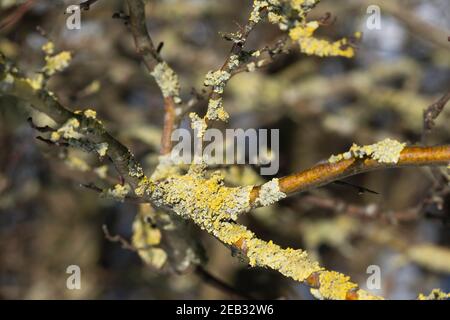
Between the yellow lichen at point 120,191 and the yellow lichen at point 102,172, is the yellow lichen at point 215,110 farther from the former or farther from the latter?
the yellow lichen at point 102,172

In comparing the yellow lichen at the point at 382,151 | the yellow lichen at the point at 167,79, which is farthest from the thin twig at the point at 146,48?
the yellow lichen at the point at 382,151

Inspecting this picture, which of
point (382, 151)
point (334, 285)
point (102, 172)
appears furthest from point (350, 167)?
point (102, 172)

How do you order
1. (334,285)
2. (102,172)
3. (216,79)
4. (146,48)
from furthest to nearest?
(102,172), (146,48), (216,79), (334,285)

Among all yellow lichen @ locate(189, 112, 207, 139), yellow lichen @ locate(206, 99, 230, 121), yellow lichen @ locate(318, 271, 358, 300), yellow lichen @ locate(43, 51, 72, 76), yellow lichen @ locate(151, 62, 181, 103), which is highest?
yellow lichen @ locate(151, 62, 181, 103)

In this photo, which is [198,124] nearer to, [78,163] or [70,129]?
[70,129]

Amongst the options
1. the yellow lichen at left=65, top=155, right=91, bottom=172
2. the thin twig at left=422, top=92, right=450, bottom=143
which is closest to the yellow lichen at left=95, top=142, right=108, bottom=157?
the yellow lichen at left=65, top=155, right=91, bottom=172

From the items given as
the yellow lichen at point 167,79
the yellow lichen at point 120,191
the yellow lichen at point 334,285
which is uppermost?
the yellow lichen at point 167,79

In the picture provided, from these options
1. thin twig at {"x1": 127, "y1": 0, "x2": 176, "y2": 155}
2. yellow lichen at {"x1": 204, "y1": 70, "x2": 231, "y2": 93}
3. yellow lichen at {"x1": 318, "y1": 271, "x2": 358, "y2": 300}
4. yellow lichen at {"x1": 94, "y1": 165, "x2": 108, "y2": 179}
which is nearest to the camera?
yellow lichen at {"x1": 318, "y1": 271, "x2": 358, "y2": 300}

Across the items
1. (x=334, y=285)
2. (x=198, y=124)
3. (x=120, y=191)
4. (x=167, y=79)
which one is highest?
(x=167, y=79)

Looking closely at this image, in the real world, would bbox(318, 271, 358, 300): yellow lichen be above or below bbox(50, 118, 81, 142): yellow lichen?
below

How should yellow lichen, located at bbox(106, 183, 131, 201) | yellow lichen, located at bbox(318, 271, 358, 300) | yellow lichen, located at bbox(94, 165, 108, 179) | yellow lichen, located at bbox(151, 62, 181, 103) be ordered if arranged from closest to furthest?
yellow lichen, located at bbox(318, 271, 358, 300)
yellow lichen, located at bbox(106, 183, 131, 201)
yellow lichen, located at bbox(151, 62, 181, 103)
yellow lichen, located at bbox(94, 165, 108, 179)

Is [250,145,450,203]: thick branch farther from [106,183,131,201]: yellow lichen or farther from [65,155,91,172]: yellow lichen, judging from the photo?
[65,155,91,172]: yellow lichen
